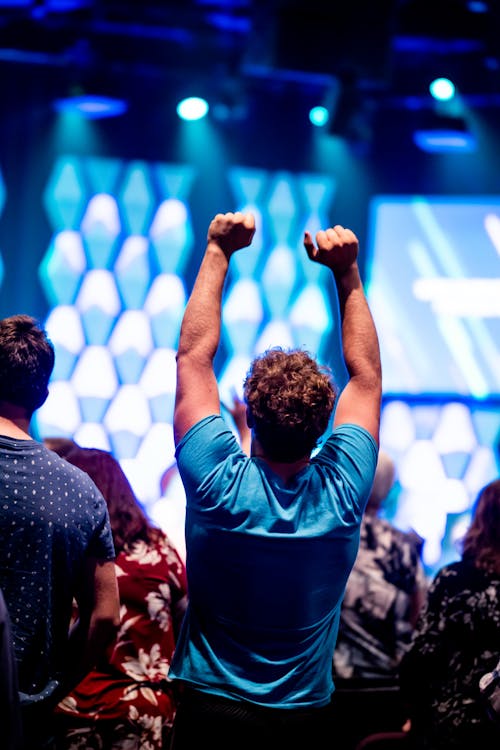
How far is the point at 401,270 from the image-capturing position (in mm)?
5141

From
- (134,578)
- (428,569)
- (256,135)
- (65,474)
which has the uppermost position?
(256,135)

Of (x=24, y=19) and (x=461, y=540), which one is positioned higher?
(x=24, y=19)

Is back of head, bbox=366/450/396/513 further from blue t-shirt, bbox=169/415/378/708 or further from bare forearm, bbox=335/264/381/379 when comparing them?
blue t-shirt, bbox=169/415/378/708

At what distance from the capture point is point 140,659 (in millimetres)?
2076

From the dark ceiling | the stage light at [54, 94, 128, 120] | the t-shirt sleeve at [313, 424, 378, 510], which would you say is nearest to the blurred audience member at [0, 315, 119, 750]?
the t-shirt sleeve at [313, 424, 378, 510]

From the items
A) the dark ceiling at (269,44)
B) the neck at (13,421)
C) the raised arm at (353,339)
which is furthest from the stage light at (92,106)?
the neck at (13,421)

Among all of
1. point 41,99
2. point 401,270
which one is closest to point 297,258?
point 401,270

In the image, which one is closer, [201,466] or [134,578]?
[201,466]

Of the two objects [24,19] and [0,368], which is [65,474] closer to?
[0,368]

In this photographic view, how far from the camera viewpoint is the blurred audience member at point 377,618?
8.60 ft

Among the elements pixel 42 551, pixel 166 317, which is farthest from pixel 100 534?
pixel 166 317

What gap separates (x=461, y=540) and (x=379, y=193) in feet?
11.1

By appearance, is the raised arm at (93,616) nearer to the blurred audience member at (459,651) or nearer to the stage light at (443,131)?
the blurred audience member at (459,651)

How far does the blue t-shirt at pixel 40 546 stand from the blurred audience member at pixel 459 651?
87 cm
